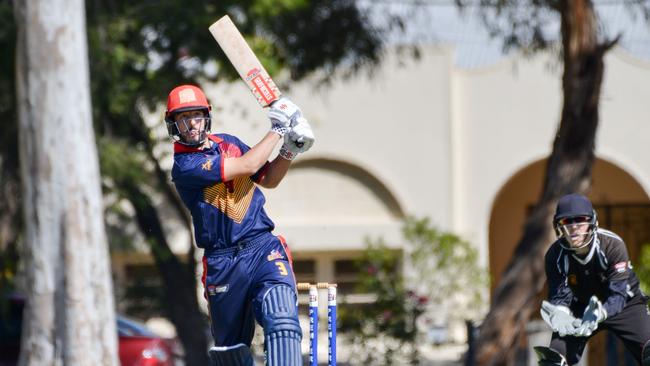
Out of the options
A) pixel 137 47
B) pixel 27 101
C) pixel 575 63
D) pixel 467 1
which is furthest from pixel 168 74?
pixel 575 63

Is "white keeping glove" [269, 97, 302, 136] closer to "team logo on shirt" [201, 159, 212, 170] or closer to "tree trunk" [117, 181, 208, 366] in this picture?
"team logo on shirt" [201, 159, 212, 170]

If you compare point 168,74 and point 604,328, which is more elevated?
point 168,74

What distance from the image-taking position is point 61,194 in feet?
48.2

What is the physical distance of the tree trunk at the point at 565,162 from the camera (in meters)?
14.8

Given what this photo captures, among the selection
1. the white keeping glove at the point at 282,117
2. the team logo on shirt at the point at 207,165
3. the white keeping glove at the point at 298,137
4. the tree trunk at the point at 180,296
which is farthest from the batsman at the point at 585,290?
the tree trunk at the point at 180,296

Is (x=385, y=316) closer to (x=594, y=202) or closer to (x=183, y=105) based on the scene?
(x=594, y=202)

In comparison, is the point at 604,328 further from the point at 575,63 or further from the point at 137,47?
the point at 137,47

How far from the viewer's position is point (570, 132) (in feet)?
49.0

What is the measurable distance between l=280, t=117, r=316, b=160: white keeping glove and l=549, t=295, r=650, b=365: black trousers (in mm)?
2160

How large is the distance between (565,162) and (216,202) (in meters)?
7.80

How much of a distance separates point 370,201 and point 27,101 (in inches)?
517

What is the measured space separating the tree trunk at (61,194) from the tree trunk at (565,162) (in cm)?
411

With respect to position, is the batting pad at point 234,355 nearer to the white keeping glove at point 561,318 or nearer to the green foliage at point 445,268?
the white keeping glove at point 561,318

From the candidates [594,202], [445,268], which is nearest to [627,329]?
[445,268]
